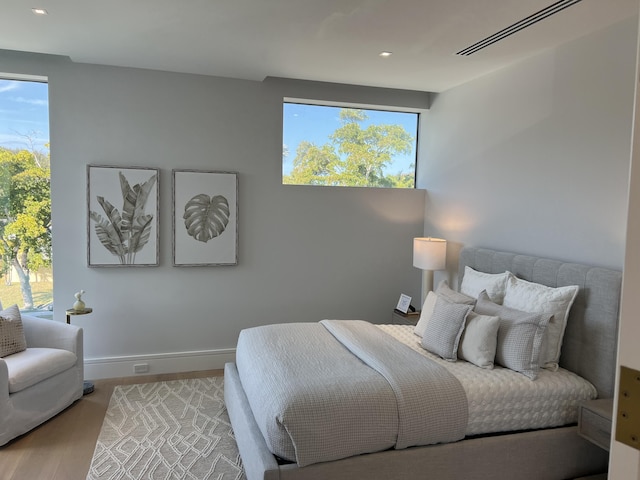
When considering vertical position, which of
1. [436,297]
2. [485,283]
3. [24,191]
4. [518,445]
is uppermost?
[24,191]

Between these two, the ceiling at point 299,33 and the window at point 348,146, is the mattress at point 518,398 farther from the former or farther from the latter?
the window at point 348,146

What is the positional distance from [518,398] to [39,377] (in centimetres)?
317

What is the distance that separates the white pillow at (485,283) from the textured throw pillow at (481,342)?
48 centimetres

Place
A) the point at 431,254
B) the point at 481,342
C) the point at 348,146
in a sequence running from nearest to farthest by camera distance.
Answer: the point at 481,342
the point at 431,254
the point at 348,146

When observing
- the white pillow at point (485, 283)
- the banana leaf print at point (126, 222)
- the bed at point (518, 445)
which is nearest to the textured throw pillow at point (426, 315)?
the white pillow at point (485, 283)

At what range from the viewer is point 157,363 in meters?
4.26

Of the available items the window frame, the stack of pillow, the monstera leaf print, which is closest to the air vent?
the window frame

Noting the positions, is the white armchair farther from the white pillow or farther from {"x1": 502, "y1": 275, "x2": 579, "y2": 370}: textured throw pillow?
{"x1": 502, "y1": 275, "x2": 579, "y2": 370}: textured throw pillow

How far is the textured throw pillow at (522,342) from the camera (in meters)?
2.75

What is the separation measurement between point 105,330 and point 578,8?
436cm

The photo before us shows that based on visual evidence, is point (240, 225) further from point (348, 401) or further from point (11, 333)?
point (348, 401)

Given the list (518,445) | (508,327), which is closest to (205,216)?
(508,327)

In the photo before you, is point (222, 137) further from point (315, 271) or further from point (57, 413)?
point (57, 413)

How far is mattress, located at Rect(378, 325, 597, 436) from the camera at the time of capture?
252 cm
